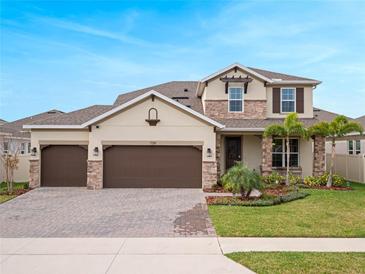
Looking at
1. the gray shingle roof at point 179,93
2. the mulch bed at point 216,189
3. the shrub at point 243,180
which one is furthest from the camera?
the gray shingle roof at point 179,93

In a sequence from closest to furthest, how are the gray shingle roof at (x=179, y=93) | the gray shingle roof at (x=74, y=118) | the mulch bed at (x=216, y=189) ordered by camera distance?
1. the mulch bed at (x=216, y=189)
2. the gray shingle roof at (x=74, y=118)
3. the gray shingle roof at (x=179, y=93)

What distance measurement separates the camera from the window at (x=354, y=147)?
2100 cm

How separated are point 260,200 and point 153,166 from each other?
6.10 metres

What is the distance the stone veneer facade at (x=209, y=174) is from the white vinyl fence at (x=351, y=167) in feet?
28.5

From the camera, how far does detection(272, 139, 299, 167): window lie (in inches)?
701

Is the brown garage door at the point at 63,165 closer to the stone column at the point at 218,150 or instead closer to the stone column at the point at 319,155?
the stone column at the point at 218,150

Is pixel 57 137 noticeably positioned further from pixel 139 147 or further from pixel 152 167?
pixel 152 167

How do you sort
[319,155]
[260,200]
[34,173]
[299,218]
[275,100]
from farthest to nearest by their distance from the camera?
1. [275,100]
2. [319,155]
3. [34,173]
4. [260,200]
5. [299,218]

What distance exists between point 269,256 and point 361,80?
62.1 feet

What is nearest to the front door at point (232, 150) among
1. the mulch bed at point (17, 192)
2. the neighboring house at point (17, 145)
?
the mulch bed at point (17, 192)

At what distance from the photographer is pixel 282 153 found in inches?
701

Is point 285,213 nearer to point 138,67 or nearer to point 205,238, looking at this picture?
point 205,238

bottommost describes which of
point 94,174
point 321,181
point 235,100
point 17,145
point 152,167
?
point 321,181

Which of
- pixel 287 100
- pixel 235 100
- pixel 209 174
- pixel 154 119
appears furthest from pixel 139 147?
pixel 287 100
